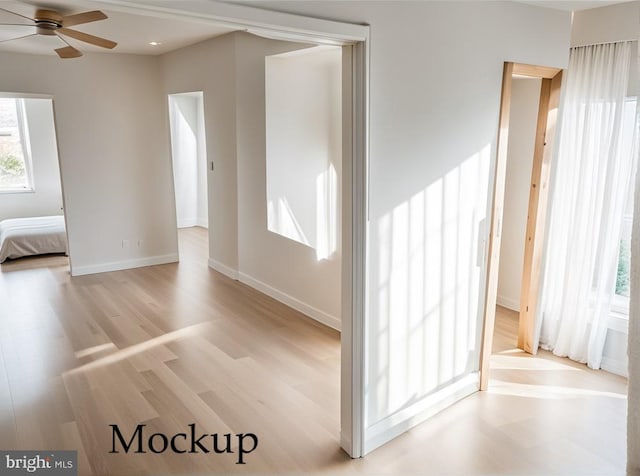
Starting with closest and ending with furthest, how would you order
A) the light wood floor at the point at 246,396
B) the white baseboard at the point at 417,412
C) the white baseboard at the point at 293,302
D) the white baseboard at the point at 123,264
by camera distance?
the light wood floor at the point at 246,396
the white baseboard at the point at 417,412
the white baseboard at the point at 293,302
the white baseboard at the point at 123,264

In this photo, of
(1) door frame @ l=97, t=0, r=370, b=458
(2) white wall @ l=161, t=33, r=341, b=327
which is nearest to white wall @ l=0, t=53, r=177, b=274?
(2) white wall @ l=161, t=33, r=341, b=327

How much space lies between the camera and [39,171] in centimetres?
828

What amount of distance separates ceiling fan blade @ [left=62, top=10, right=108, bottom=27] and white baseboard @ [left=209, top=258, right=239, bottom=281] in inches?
123

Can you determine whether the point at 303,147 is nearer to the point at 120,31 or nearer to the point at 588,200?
the point at 120,31

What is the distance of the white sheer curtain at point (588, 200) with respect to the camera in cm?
368

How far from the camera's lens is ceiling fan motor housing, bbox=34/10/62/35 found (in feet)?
11.8

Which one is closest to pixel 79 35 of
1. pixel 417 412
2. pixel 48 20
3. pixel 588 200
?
pixel 48 20

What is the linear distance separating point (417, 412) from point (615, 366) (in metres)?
1.74

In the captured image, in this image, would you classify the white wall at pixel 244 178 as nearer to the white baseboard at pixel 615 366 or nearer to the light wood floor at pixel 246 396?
the light wood floor at pixel 246 396

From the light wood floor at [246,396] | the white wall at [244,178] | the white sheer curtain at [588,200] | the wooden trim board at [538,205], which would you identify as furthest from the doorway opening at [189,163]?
the white sheer curtain at [588,200]

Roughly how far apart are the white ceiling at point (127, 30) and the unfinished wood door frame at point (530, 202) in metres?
0.48

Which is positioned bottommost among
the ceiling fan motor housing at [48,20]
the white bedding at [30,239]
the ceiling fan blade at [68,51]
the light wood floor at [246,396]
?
the light wood floor at [246,396]

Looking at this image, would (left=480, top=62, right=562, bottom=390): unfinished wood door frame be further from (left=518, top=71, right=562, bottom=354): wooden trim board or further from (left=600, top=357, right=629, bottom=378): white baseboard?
(left=600, top=357, right=629, bottom=378): white baseboard

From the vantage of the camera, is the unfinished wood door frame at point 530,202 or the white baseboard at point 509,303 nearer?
the unfinished wood door frame at point 530,202
